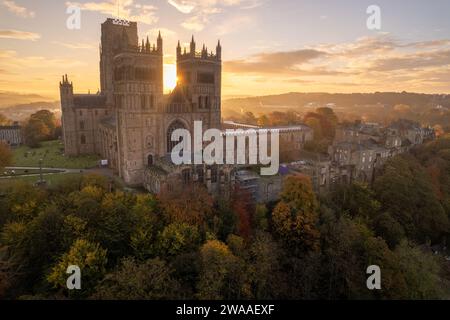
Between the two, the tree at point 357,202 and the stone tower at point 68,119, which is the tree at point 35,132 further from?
the tree at point 357,202

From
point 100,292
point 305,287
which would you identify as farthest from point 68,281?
point 305,287

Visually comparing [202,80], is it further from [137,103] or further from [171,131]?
[137,103]

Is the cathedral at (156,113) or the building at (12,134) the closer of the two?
the cathedral at (156,113)

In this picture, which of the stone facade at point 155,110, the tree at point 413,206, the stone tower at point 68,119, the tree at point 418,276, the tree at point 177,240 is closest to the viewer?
the tree at point 177,240

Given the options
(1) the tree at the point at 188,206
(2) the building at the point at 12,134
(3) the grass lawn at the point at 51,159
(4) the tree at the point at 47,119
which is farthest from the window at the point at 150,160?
(2) the building at the point at 12,134

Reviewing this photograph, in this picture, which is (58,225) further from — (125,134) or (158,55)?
(158,55)

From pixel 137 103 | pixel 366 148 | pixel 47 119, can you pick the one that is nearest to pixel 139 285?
pixel 137 103
